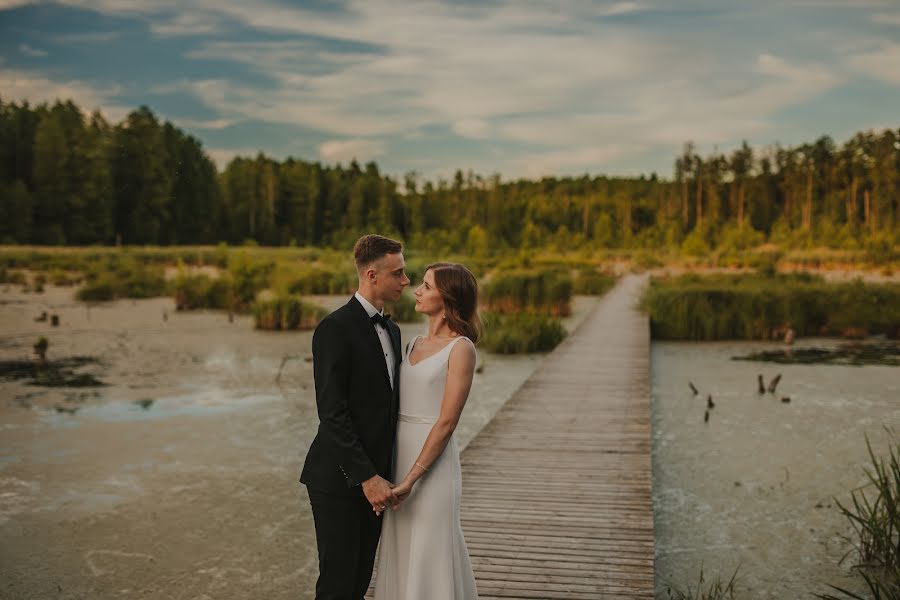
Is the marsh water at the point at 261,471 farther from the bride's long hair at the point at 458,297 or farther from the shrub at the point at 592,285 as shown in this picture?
the shrub at the point at 592,285

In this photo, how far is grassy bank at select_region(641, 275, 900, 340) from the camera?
47.7ft

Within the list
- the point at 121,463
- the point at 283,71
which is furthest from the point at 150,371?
the point at 283,71

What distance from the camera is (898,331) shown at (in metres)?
14.7

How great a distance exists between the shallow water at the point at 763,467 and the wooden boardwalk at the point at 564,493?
17.1 inches

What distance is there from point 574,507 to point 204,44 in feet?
101

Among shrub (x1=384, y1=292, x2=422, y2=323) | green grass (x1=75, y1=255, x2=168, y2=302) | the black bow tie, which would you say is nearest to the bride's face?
the black bow tie

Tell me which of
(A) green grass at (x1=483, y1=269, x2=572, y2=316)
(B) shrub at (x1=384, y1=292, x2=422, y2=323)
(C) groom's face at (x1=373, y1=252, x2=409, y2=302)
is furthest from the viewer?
(A) green grass at (x1=483, y1=269, x2=572, y2=316)

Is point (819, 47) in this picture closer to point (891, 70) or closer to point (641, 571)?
point (891, 70)

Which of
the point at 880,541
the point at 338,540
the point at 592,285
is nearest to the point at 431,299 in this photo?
the point at 338,540

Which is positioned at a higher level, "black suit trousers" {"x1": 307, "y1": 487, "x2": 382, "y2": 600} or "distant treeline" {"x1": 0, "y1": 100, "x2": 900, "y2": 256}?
"distant treeline" {"x1": 0, "y1": 100, "x2": 900, "y2": 256}

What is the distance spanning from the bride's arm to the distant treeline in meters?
35.1

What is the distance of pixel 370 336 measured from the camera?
251 cm

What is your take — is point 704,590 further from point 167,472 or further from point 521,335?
point 521,335

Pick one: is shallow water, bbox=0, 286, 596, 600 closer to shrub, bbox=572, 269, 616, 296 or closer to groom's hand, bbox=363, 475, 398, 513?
groom's hand, bbox=363, 475, 398, 513
